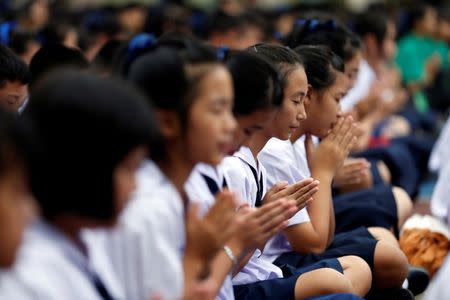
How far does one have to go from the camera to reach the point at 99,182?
146 centimetres

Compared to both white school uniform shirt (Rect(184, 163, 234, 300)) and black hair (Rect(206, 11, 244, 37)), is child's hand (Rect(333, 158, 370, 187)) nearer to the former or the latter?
white school uniform shirt (Rect(184, 163, 234, 300))

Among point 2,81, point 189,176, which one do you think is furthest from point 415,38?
point 189,176

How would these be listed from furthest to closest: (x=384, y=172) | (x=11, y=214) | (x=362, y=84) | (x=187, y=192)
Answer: (x=362, y=84) → (x=384, y=172) → (x=187, y=192) → (x=11, y=214)

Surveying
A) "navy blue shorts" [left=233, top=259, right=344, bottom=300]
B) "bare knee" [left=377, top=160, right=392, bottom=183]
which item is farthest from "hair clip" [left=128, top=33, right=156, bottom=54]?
"bare knee" [left=377, top=160, right=392, bottom=183]

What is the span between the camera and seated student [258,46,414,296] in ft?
8.22

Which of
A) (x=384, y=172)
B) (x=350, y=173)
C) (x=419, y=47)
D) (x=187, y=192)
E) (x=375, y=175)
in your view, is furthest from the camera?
(x=419, y=47)

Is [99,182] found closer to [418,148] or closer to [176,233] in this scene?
[176,233]

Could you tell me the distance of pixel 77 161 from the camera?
1.45 metres

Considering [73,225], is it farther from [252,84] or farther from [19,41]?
[19,41]

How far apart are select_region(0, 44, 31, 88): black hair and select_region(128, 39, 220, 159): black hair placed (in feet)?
2.74

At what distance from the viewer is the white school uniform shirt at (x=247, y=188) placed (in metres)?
2.18

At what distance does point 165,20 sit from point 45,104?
4152 mm

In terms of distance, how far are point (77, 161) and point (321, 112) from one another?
4.39 ft

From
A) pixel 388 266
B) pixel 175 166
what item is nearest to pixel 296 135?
pixel 388 266
